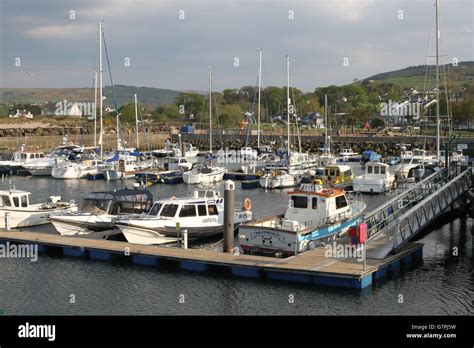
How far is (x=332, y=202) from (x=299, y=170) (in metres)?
36.2

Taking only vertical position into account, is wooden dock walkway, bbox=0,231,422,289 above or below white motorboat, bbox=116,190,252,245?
below

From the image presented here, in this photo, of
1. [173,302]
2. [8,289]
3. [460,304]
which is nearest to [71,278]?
[8,289]

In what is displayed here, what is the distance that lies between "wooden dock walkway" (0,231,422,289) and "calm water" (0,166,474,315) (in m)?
0.43

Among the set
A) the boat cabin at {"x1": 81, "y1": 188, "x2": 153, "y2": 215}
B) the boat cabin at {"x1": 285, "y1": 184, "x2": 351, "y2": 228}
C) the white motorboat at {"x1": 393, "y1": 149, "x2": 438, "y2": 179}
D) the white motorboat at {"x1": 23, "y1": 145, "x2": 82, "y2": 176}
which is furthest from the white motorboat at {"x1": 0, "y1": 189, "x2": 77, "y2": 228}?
the white motorboat at {"x1": 23, "y1": 145, "x2": 82, "y2": 176}

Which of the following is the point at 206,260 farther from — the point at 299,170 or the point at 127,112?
the point at 127,112

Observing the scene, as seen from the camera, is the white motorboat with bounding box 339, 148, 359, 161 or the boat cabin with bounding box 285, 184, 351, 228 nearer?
the boat cabin with bounding box 285, 184, 351, 228

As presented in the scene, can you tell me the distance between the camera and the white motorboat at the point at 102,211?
38156 mm

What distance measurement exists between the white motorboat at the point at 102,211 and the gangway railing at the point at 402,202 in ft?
42.7

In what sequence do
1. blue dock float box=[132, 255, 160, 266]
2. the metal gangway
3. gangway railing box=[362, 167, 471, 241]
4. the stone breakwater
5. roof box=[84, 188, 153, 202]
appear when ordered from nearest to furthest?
the metal gangway → blue dock float box=[132, 255, 160, 266] → gangway railing box=[362, 167, 471, 241] → roof box=[84, 188, 153, 202] → the stone breakwater

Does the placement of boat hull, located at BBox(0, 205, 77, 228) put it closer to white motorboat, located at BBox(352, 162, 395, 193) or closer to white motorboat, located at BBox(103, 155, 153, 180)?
white motorboat, located at BBox(352, 162, 395, 193)

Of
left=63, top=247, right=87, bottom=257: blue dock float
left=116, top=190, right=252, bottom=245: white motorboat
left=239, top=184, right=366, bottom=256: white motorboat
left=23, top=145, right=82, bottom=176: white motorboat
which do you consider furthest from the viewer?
left=23, top=145, right=82, bottom=176: white motorboat

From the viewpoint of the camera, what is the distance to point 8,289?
2955 centimetres

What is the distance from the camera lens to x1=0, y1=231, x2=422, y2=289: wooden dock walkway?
91.2ft

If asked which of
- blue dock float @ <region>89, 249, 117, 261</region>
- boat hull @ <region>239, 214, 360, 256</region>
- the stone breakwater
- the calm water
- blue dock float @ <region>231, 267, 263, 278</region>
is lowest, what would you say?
the calm water
